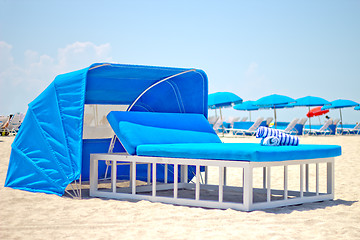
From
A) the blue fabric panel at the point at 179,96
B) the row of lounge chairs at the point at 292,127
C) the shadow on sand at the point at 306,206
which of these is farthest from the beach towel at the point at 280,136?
the row of lounge chairs at the point at 292,127

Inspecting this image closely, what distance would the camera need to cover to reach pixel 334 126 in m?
24.9

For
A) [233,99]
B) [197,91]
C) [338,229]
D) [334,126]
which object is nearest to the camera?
[338,229]

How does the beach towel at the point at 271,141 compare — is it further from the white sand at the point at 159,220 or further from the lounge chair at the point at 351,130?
the lounge chair at the point at 351,130

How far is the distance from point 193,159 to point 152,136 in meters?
1.06

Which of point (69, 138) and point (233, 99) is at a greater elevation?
point (233, 99)

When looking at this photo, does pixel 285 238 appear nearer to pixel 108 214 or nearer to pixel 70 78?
pixel 108 214

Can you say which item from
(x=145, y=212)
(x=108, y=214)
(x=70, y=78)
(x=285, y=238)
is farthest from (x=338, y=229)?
(x=70, y=78)

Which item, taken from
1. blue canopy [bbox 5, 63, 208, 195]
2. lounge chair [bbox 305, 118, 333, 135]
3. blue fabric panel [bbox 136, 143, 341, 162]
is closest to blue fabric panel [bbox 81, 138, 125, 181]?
blue canopy [bbox 5, 63, 208, 195]

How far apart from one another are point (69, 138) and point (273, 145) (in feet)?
7.64

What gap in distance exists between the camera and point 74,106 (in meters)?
5.49

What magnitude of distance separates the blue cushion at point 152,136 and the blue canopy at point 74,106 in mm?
526

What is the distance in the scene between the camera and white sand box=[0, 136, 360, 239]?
3506 mm

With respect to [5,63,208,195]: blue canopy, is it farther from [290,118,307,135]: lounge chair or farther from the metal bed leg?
[290,118,307,135]: lounge chair

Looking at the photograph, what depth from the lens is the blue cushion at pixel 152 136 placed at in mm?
5375
